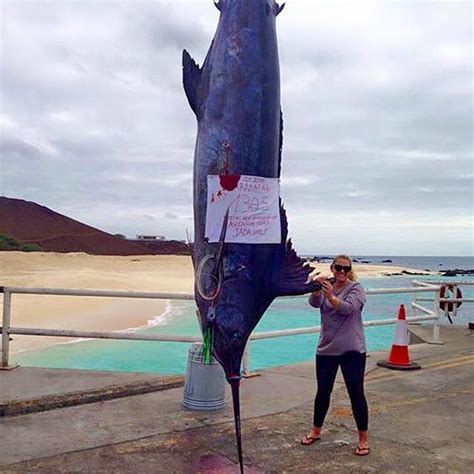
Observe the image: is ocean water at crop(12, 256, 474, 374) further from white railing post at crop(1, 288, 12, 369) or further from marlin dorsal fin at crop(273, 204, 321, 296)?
marlin dorsal fin at crop(273, 204, 321, 296)

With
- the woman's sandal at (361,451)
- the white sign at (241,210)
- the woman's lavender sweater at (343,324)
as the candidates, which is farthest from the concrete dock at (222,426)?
the white sign at (241,210)

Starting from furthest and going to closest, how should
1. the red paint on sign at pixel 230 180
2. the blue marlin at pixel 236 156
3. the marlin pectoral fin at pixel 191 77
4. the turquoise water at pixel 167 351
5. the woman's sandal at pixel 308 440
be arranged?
the turquoise water at pixel 167 351 < the woman's sandal at pixel 308 440 < the marlin pectoral fin at pixel 191 77 < the red paint on sign at pixel 230 180 < the blue marlin at pixel 236 156

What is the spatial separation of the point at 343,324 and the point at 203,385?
1480 mm

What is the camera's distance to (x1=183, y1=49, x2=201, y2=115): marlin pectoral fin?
3195mm

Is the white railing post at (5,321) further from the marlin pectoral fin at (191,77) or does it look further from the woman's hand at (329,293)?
the marlin pectoral fin at (191,77)

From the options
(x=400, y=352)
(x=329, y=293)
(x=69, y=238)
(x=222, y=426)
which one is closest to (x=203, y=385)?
(x=222, y=426)

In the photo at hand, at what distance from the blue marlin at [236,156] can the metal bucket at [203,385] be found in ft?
6.68

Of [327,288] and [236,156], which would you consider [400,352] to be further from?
[236,156]

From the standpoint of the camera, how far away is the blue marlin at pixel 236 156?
2.96 m

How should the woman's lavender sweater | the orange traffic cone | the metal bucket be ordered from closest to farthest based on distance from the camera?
the woman's lavender sweater < the metal bucket < the orange traffic cone

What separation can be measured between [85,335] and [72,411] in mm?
1188

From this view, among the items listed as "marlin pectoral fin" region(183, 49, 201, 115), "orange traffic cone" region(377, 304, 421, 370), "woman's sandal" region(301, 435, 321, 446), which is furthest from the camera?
"orange traffic cone" region(377, 304, 421, 370)

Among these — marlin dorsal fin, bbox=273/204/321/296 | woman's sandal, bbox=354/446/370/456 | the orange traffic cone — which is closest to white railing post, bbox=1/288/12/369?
woman's sandal, bbox=354/446/370/456

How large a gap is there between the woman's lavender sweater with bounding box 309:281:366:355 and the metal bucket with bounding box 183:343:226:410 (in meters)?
1.20
